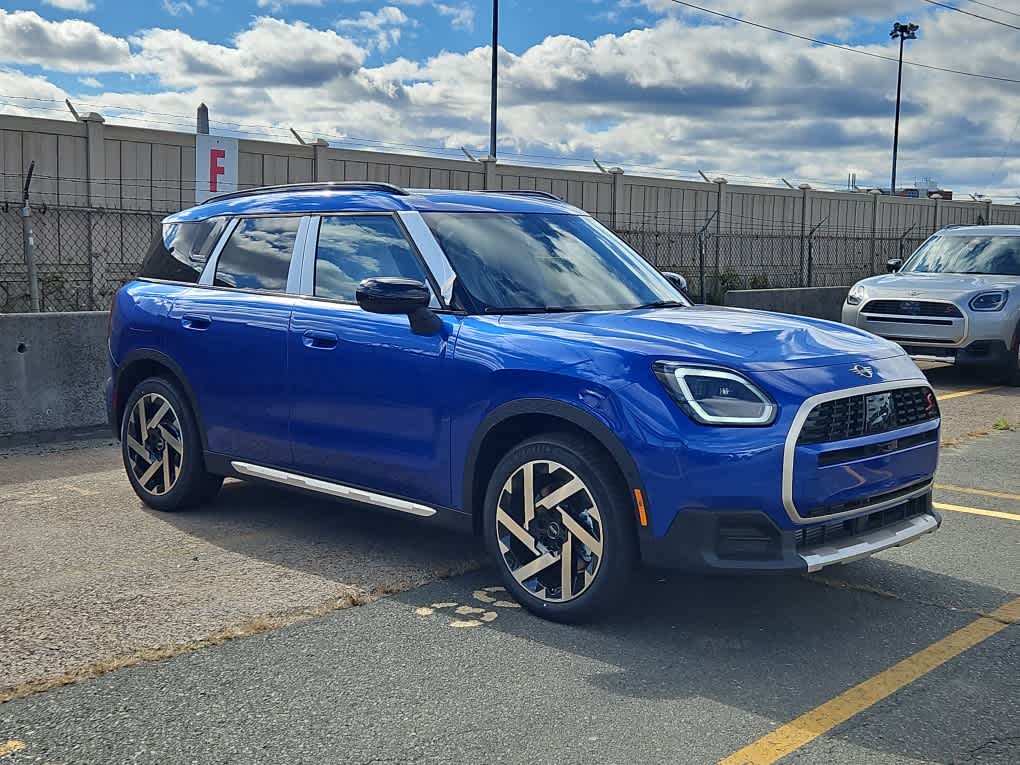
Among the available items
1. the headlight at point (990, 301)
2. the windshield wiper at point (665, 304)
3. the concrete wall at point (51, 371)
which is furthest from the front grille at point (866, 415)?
the headlight at point (990, 301)

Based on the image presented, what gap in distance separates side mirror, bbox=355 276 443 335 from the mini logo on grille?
5.61 feet

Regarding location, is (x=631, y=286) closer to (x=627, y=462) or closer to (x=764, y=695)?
(x=627, y=462)

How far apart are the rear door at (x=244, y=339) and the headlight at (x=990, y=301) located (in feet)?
29.8

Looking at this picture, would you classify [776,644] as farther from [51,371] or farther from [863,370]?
[51,371]

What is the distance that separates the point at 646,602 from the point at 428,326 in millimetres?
1482

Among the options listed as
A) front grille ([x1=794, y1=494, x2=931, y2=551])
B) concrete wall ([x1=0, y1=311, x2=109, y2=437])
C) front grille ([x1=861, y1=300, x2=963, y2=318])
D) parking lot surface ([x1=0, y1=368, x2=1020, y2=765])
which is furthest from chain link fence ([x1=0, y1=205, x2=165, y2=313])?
front grille ([x1=794, y1=494, x2=931, y2=551])

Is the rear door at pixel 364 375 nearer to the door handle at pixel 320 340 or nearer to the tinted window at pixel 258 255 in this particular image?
the door handle at pixel 320 340

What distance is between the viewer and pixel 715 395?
4.35 meters

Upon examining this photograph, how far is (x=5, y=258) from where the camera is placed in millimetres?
16250

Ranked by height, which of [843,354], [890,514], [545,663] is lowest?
[545,663]

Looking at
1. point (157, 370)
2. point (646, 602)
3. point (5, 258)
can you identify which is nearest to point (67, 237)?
point (5, 258)

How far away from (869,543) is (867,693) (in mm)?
695

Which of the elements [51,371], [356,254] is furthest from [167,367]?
[51,371]

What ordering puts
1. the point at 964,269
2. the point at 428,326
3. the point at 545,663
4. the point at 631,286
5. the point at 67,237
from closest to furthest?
the point at 545,663, the point at 428,326, the point at 631,286, the point at 964,269, the point at 67,237
